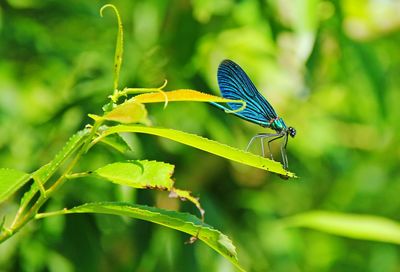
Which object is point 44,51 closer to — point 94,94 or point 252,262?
point 94,94

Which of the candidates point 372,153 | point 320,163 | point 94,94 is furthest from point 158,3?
point 372,153

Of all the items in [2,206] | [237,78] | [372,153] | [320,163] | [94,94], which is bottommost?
[237,78]

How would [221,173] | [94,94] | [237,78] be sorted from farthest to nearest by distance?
[221,173] < [94,94] < [237,78]

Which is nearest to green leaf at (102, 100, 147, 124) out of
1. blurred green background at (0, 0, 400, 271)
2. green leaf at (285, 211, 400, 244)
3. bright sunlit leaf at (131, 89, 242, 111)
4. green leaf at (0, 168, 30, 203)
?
bright sunlit leaf at (131, 89, 242, 111)

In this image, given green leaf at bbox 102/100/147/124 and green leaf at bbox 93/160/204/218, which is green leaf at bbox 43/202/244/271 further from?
green leaf at bbox 102/100/147/124

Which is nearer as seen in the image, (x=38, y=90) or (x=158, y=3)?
(x=158, y=3)
